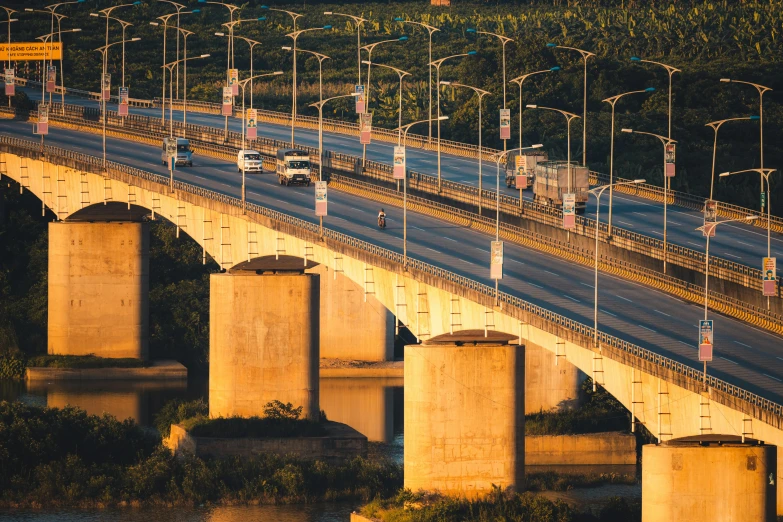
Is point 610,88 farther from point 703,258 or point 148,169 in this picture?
point 703,258

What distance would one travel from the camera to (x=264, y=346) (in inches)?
3556

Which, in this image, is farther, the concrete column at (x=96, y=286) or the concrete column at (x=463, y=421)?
the concrete column at (x=96, y=286)

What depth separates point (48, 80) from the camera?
438ft

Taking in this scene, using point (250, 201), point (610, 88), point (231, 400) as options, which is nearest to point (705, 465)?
point (231, 400)

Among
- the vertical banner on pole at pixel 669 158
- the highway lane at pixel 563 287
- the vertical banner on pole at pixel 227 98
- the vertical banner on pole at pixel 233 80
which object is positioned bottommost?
the highway lane at pixel 563 287

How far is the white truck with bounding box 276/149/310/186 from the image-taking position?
107 metres

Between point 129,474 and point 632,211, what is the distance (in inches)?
1386

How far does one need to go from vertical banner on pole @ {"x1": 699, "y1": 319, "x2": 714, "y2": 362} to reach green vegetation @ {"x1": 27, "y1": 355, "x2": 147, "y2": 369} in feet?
196

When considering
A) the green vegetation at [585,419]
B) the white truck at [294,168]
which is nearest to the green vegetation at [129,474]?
the green vegetation at [585,419]

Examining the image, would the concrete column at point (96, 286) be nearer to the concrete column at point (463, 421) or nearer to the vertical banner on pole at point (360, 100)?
the vertical banner on pole at point (360, 100)

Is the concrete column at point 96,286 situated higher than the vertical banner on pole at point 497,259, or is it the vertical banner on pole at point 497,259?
the vertical banner on pole at point 497,259

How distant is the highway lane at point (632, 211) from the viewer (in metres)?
87.0

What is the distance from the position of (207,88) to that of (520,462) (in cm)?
11900

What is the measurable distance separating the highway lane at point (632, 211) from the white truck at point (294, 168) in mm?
9803
